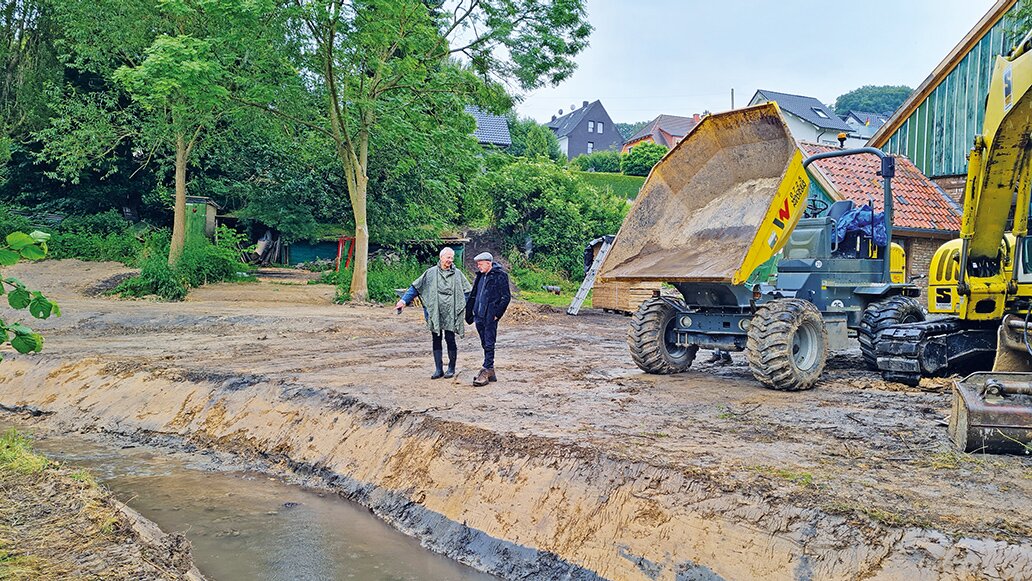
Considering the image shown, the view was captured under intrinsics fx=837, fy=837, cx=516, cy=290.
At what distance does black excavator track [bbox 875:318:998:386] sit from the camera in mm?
9359

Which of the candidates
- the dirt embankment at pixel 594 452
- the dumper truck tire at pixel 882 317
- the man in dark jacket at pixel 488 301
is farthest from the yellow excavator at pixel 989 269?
the man in dark jacket at pixel 488 301

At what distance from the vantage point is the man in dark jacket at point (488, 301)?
9.80m

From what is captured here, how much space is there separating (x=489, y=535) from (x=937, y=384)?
19.6 ft

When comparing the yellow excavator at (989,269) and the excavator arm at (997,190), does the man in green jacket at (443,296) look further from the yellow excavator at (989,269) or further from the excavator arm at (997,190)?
the excavator arm at (997,190)

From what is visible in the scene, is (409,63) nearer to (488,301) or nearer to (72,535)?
(488,301)

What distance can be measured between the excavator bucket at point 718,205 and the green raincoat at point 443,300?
1838mm

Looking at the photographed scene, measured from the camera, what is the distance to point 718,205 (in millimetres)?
9844

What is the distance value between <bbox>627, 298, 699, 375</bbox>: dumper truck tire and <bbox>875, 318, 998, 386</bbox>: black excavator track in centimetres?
233

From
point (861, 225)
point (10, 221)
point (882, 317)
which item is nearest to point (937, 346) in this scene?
point (882, 317)

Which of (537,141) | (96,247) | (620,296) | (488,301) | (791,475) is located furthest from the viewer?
(537,141)

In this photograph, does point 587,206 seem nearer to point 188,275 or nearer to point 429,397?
point 188,275

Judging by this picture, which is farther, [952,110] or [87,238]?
[87,238]

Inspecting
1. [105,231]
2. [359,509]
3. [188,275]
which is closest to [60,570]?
[359,509]

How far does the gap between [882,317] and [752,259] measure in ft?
8.03
